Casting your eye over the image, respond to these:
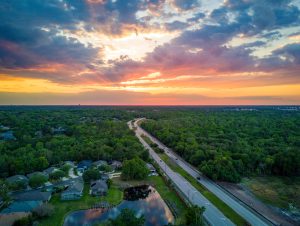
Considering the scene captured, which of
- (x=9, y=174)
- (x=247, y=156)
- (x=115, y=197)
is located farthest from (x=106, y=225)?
(x=247, y=156)

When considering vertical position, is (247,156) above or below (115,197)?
above

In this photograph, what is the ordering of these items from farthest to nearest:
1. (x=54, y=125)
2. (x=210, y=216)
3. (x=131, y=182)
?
(x=54, y=125) < (x=131, y=182) < (x=210, y=216)

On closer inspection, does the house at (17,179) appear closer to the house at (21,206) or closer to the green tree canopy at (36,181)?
the green tree canopy at (36,181)

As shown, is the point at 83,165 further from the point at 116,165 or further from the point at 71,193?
the point at 71,193

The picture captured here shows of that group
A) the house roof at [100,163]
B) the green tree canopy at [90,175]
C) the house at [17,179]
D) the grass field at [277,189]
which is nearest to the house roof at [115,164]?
the house roof at [100,163]

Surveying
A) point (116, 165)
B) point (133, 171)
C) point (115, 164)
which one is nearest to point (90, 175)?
point (133, 171)

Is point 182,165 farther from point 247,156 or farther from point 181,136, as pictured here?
point 181,136
